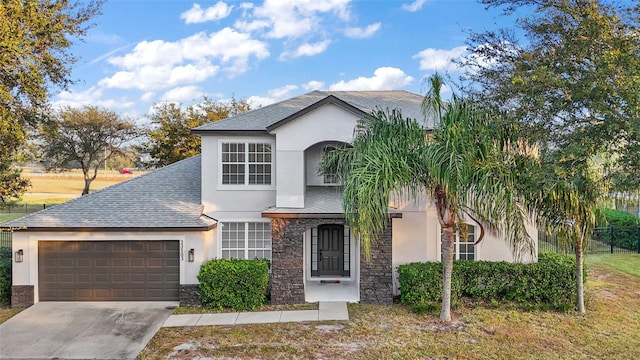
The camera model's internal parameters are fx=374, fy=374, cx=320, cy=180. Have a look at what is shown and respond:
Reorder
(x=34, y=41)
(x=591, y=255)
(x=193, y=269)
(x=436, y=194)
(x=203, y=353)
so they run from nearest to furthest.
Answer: (x=203, y=353)
(x=436, y=194)
(x=34, y=41)
(x=193, y=269)
(x=591, y=255)

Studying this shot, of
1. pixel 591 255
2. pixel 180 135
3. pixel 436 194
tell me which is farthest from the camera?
pixel 180 135

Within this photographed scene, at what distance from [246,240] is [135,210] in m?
3.92

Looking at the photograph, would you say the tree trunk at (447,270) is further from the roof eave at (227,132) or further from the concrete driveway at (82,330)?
the concrete driveway at (82,330)

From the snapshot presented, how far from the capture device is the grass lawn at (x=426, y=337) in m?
8.42

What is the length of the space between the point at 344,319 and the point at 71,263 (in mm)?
9070

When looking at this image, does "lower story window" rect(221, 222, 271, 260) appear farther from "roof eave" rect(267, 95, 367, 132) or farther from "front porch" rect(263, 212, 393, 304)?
"roof eave" rect(267, 95, 367, 132)

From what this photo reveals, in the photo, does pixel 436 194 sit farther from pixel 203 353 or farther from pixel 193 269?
pixel 193 269

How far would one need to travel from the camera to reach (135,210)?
42.3 feet

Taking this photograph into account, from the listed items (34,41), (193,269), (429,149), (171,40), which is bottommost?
(193,269)

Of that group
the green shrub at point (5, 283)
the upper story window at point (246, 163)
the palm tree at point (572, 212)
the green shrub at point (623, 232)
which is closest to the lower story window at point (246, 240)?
the upper story window at point (246, 163)

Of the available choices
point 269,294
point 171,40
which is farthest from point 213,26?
point 269,294

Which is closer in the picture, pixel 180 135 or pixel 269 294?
pixel 269 294

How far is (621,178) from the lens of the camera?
7016 millimetres

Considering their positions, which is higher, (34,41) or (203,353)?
(34,41)
